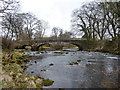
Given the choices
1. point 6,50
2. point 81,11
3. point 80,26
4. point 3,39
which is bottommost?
point 6,50

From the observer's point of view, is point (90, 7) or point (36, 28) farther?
point (36, 28)

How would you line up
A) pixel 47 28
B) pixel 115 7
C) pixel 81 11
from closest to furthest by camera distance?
pixel 115 7, pixel 81 11, pixel 47 28

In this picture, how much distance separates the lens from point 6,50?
13.1 m

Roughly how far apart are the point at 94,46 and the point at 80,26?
7.55 meters

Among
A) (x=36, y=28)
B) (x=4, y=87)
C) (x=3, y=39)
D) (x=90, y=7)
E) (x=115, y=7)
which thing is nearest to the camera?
(x=4, y=87)

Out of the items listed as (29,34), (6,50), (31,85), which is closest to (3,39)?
(6,50)

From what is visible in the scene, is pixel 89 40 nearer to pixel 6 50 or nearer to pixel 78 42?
pixel 78 42

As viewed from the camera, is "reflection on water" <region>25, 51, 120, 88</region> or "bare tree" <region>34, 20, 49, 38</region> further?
"bare tree" <region>34, 20, 49, 38</region>

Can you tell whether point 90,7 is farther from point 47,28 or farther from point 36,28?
point 47,28

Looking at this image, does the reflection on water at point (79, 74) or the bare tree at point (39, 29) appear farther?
the bare tree at point (39, 29)

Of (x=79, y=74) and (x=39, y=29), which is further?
(x=39, y=29)

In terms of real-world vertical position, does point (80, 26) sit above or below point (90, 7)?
below

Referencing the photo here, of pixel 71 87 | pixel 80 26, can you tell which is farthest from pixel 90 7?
pixel 71 87

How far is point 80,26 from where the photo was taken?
34.4 meters
